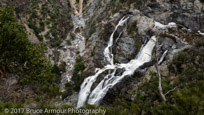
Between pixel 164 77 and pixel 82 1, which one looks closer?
pixel 164 77

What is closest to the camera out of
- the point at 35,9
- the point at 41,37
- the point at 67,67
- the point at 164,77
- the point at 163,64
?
the point at 164,77

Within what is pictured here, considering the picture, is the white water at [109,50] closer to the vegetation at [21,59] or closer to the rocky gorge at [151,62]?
the rocky gorge at [151,62]

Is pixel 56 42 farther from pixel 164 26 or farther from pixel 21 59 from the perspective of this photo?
pixel 21 59

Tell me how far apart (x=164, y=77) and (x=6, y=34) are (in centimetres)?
1350

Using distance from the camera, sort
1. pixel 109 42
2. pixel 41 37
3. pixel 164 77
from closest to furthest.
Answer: pixel 164 77, pixel 109 42, pixel 41 37

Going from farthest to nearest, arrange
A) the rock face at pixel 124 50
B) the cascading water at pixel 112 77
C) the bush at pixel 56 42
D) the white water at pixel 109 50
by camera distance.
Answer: the bush at pixel 56 42 → the white water at pixel 109 50 → the rock face at pixel 124 50 → the cascading water at pixel 112 77

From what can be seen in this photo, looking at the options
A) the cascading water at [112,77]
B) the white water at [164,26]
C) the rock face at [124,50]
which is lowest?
the cascading water at [112,77]

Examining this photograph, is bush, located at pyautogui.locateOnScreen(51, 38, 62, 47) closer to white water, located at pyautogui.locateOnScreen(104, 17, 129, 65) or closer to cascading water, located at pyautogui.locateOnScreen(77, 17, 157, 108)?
white water, located at pyautogui.locateOnScreen(104, 17, 129, 65)

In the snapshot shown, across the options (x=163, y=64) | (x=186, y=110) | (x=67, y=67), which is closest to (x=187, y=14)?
(x=163, y=64)

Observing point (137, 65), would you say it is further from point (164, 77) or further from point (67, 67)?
point (67, 67)

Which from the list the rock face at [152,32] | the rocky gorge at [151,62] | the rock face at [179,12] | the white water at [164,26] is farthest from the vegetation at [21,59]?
the rock face at [179,12]

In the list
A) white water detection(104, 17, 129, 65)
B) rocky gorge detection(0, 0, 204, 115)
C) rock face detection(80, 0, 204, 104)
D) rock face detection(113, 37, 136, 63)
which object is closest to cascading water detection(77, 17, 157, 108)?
rocky gorge detection(0, 0, 204, 115)

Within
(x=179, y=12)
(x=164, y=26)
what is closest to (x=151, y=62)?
(x=164, y=26)

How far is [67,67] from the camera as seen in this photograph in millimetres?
32531
